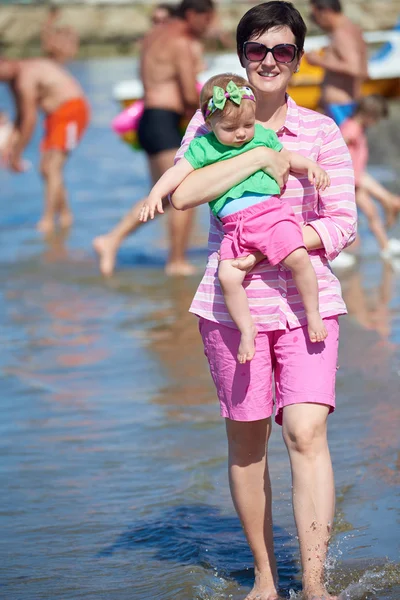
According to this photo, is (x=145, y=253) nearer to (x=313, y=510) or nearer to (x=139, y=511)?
(x=139, y=511)

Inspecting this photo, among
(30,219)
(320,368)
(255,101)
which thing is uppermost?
(255,101)

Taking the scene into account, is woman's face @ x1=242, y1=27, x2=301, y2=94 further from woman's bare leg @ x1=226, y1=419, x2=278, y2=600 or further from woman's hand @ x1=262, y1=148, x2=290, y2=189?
woman's bare leg @ x1=226, y1=419, x2=278, y2=600

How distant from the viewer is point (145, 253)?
10.1 m

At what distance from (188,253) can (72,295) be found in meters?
1.84

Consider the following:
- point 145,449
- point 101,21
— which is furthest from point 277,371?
point 101,21

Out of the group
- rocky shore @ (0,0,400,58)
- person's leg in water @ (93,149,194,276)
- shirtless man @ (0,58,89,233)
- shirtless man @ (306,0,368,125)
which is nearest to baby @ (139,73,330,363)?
person's leg in water @ (93,149,194,276)

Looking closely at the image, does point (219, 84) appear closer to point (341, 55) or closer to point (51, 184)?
point (341, 55)

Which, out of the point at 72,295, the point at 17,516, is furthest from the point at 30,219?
the point at 17,516

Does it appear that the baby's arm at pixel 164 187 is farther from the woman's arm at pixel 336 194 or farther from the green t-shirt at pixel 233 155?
the woman's arm at pixel 336 194

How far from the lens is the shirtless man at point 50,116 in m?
11.2

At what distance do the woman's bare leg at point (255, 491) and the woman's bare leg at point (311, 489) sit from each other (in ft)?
0.51

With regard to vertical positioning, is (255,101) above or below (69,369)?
above

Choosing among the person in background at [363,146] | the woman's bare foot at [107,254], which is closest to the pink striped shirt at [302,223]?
the person in background at [363,146]

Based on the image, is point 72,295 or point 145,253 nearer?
point 72,295
